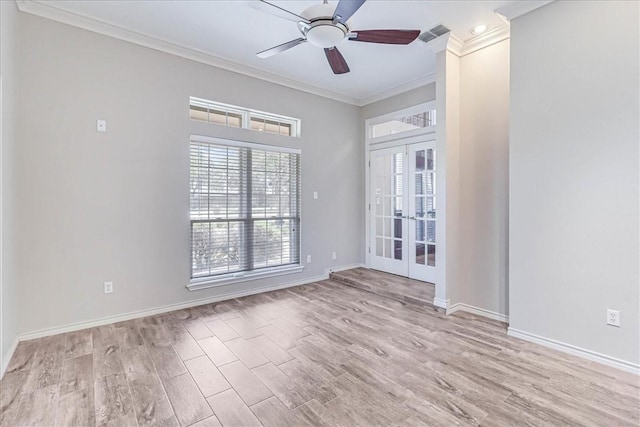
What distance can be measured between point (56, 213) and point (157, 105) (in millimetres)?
1495

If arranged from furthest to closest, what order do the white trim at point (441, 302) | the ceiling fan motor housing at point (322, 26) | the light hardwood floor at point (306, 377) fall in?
1. the white trim at point (441, 302)
2. the ceiling fan motor housing at point (322, 26)
3. the light hardwood floor at point (306, 377)

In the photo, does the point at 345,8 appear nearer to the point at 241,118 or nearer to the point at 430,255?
the point at 241,118

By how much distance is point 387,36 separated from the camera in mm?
2400

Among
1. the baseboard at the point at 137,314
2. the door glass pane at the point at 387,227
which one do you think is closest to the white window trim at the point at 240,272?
the baseboard at the point at 137,314

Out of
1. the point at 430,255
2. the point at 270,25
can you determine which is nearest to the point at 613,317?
the point at 430,255

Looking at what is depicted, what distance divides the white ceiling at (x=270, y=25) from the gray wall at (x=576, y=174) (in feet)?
2.23

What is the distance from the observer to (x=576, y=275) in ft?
8.36

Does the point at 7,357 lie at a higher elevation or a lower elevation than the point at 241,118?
lower

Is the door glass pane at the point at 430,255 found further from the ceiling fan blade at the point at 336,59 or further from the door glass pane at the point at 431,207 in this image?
the ceiling fan blade at the point at 336,59

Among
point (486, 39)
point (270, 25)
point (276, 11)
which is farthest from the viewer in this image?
point (486, 39)

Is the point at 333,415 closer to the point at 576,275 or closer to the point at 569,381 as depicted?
the point at 569,381

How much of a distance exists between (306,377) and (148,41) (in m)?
3.74

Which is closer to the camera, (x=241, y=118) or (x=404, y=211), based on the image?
(x=241, y=118)

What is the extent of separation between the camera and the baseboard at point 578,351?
7.52ft
